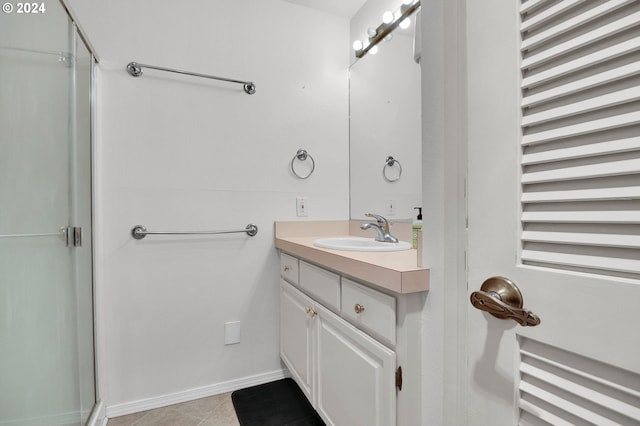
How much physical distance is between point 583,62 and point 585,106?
0.06 meters

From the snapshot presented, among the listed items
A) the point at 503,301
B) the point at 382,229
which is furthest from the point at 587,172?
the point at 382,229

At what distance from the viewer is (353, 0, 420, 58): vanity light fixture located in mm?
1602

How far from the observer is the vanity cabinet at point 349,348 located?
0.93m

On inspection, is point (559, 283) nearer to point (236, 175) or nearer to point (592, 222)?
point (592, 222)

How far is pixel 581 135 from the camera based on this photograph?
0.48 metres

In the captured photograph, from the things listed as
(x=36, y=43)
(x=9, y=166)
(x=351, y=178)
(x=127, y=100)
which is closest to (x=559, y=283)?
(x=9, y=166)

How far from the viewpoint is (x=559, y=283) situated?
50cm

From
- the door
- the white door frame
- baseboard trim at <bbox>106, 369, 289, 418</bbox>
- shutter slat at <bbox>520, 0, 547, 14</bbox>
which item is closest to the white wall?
baseboard trim at <bbox>106, 369, 289, 418</bbox>

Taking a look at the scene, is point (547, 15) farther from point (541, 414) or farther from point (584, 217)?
point (541, 414)

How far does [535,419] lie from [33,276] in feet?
4.35

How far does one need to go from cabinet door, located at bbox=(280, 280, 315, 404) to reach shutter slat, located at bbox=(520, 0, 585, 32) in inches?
47.3

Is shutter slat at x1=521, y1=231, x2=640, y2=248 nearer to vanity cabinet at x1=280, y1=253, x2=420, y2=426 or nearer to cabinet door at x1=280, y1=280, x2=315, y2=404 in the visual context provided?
vanity cabinet at x1=280, y1=253, x2=420, y2=426

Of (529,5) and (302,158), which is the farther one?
(302,158)

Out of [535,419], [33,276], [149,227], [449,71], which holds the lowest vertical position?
[535,419]
